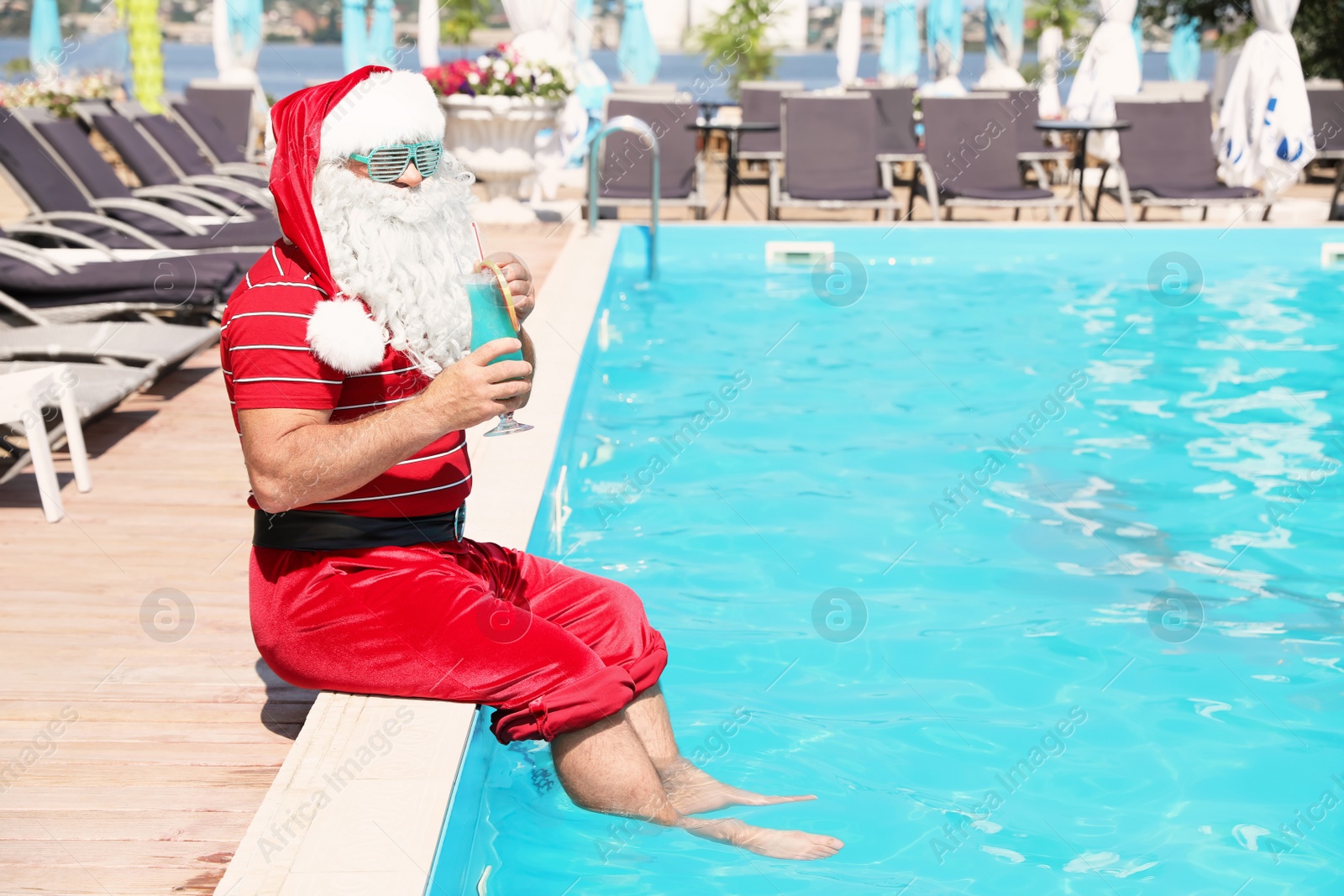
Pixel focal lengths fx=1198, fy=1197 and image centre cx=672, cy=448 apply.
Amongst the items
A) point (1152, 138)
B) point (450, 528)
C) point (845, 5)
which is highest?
point (845, 5)

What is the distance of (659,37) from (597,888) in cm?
5246

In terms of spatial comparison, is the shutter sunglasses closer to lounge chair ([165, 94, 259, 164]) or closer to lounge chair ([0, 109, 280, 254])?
lounge chair ([0, 109, 280, 254])

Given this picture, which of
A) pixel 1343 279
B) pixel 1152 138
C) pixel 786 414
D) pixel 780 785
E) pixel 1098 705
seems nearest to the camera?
pixel 780 785

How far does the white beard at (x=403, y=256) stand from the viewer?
2104 millimetres

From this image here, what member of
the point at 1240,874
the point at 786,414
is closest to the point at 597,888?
the point at 1240,874

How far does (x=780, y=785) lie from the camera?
294cm

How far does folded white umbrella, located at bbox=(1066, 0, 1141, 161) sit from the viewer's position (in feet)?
36.3

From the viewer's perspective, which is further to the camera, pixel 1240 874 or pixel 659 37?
pixel 659 37

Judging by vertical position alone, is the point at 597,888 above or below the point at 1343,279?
below

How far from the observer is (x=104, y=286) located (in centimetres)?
500

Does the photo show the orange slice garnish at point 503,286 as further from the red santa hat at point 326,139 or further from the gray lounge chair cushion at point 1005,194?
the gray lounge chair cushion at point 1005,194

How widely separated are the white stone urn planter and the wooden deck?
5.30 m

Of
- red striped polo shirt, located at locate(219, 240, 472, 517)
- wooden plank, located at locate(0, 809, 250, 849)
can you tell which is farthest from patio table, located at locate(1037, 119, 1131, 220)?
wooden plank, located at locate(0, 809, 250, 849)

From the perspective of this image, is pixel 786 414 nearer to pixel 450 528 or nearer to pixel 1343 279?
pixel 450 528
